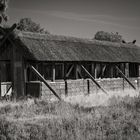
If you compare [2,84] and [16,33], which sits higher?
[16,33]

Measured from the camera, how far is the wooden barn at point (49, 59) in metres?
18.2

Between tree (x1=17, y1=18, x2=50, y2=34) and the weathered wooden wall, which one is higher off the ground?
tree (x1=17, y1=18, x2=50, y2=34)

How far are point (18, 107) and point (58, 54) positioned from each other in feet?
18.5

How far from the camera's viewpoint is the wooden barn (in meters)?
18.2

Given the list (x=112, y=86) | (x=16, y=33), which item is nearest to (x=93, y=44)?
(x=112, y=86)

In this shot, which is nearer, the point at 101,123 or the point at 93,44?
the point at 101,123

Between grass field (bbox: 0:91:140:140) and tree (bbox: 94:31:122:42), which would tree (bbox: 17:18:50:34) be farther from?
grass field (bbox: 0:91:140:140)

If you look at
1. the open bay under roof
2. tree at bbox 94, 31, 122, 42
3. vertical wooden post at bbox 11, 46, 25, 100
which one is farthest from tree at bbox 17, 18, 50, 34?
vertical wooden post at bbox 11, 46, 25, 100

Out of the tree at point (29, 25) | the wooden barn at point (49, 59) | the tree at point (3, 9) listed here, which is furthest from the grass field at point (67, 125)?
the tree at point (29, 25)

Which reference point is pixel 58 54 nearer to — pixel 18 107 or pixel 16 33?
pixel 16 33

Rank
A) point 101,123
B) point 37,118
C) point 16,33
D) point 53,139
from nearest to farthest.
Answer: point 53,139 → point 101,123 → point 37,118 → point 16,33

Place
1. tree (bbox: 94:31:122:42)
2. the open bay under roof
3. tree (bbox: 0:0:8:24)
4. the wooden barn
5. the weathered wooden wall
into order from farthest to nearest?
tree (bbox: 94:31:122:42) < tree (bbox: 0:0:8:24) < the weathered wooden wall < the wooden barn < the open bay under roof

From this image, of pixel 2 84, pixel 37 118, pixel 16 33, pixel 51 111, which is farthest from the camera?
pixel 2 84

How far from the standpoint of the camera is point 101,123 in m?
10.5
